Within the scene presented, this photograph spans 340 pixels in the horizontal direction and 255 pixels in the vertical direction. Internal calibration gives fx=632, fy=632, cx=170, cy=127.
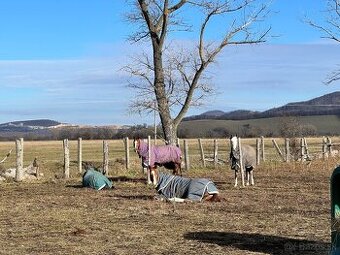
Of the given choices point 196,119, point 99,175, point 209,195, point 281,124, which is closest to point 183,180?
point 209,195

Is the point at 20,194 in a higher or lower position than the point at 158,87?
lower

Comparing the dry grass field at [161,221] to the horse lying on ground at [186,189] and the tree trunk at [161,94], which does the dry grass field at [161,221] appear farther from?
the tree trunk at [161,94]

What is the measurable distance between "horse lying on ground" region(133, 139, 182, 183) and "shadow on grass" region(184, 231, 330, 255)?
391 inches

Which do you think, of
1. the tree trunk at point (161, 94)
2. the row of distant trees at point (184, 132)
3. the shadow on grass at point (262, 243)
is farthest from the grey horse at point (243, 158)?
the shadow on grass at point (262, 243)

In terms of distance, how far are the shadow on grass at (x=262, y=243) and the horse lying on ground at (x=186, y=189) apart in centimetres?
436

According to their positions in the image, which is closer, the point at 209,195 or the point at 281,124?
the point at 209,195

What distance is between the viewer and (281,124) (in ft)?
140

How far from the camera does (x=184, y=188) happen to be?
53.0ft

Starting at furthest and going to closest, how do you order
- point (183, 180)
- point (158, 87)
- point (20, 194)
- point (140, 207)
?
point (158, 87) < point (20, 194) < point (183, 180) < point (140, 207)

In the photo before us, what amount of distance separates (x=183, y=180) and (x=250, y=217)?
3.27 m

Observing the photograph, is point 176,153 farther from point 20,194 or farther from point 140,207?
point 140,207

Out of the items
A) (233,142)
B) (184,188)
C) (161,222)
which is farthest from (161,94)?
(161,222)

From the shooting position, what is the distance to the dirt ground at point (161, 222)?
33.8 feet

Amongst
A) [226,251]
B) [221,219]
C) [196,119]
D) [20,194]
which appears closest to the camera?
[226,251]
